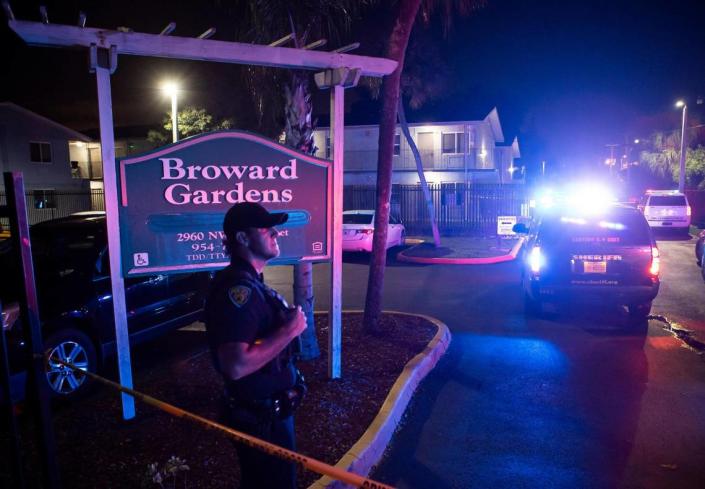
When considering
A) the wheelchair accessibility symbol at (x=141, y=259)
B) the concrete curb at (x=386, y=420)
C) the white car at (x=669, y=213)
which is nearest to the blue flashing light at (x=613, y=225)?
the concrete curb at (x=386, y=420)

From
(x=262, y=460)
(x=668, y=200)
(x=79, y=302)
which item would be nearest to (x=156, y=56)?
(x=79, y=302)

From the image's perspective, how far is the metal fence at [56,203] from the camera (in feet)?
101

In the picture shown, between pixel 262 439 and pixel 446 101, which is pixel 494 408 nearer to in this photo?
pixel 262 439

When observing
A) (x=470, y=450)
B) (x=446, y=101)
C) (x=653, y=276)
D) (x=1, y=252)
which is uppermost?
(x=446, y=101)

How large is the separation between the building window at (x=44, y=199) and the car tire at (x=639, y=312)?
1199 inches

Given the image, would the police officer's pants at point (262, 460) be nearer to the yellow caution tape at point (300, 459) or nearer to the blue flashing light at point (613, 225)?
the yellow caution tape at point (300, 459)

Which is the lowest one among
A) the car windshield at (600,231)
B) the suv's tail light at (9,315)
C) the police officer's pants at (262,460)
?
the police officer's pants at (262,460)

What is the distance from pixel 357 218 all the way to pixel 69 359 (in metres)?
12.0

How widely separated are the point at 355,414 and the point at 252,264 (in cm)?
254

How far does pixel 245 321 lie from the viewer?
245 centimetres

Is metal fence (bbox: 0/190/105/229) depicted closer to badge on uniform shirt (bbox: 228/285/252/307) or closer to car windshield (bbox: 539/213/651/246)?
car windshield (bbox: 539/213/651/246)

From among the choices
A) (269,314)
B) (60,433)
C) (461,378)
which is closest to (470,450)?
(461,378)

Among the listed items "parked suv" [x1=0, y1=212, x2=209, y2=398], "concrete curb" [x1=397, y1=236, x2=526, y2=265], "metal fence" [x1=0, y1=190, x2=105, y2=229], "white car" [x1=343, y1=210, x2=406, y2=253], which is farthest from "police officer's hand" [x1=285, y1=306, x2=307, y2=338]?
"metal fence" [x1=0, y1=190, x2=105, y2=229]

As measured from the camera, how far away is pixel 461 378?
6113mm
